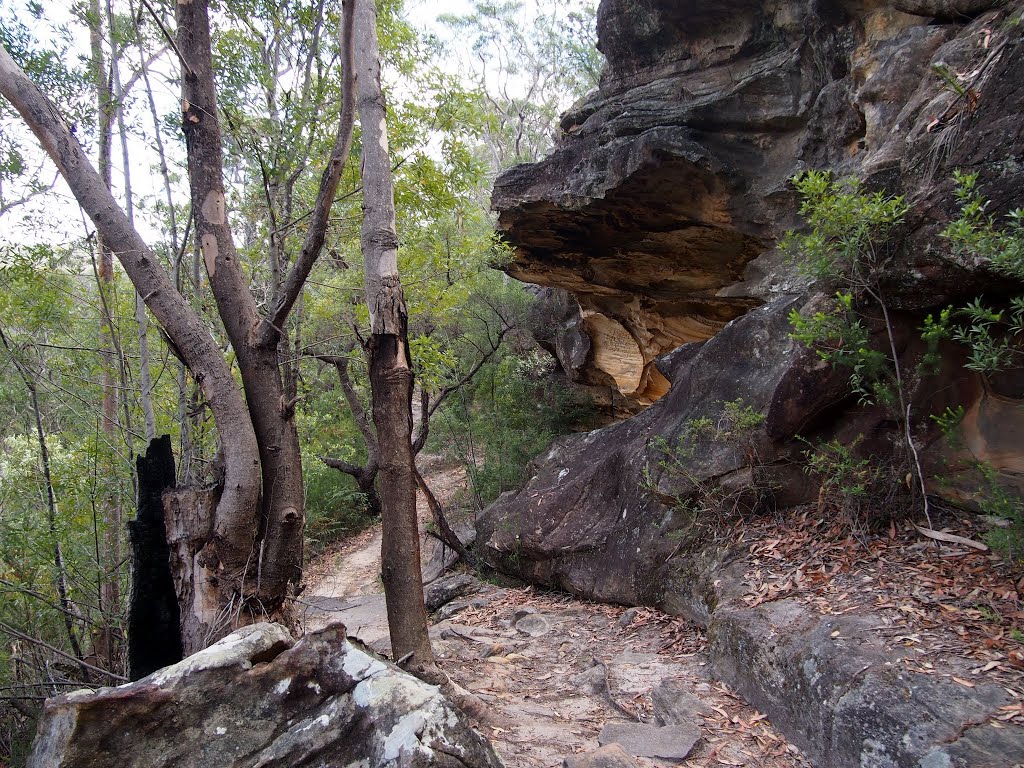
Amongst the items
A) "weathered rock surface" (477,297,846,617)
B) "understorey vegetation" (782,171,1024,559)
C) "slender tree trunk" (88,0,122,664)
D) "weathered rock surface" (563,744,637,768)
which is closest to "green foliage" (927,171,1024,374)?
"understorey vegetation" (782,171,1024,559)

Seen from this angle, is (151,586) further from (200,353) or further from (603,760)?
(603,760)

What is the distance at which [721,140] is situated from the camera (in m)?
8.17

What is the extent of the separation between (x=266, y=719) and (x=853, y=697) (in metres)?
2.83

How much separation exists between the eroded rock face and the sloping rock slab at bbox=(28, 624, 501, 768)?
420 centimetres

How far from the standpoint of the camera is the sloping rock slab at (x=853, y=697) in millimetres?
2689

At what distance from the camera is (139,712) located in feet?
8.01

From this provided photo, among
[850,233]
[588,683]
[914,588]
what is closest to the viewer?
[914,588]

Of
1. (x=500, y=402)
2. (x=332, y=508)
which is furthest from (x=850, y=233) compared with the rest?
(x=332, y=508)

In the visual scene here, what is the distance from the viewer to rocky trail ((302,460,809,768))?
3.59 meters

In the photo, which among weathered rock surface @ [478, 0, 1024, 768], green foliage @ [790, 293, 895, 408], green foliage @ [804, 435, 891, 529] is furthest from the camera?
green foliage @ [804, 435, 891, 529]

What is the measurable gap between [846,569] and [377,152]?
4.44 metres

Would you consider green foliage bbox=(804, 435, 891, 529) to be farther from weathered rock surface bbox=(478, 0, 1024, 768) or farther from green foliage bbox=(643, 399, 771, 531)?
green foliage bbox=(643, 399, 771, 531)

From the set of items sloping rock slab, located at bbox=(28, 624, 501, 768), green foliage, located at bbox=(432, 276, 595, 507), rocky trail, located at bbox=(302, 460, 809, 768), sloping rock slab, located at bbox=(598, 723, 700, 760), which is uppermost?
green foliage, located at bbox=(432, 276, 595, 507)

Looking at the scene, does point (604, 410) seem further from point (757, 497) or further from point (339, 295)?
point (757, 497)
